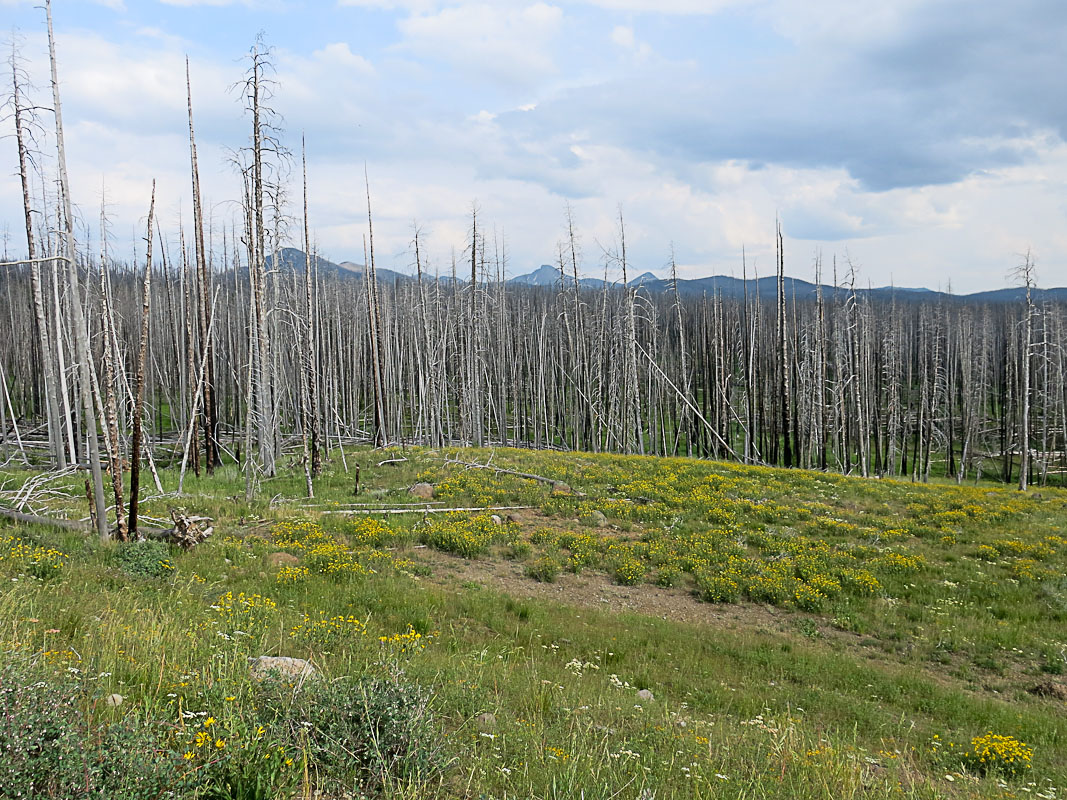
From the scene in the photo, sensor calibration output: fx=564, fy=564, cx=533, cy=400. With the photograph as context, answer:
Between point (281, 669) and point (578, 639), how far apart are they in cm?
451

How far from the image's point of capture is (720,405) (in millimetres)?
35844

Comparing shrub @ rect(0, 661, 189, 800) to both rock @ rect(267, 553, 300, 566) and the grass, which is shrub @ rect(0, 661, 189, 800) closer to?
the grass

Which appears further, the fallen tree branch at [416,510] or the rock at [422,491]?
the rock at [422,491]

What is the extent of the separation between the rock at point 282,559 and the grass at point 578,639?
7cm

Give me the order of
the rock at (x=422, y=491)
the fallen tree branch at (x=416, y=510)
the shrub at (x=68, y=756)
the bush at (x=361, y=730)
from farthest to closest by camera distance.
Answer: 1. the rock at (x=422, y=491)
2. the fallen tree branch at (x=416, y=510)
3. the bush at (x=361, y=730)
4. the shrub at (x=68, y=756)

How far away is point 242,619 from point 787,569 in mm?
9381

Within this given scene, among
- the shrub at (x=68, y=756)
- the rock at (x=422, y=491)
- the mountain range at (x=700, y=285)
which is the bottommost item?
the rock at (x=422, y=491)

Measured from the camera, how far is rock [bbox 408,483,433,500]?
50.9ft

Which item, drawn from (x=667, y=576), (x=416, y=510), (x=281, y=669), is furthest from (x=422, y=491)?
(x=281, y=669)

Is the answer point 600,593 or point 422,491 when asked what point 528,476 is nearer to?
point 422,491

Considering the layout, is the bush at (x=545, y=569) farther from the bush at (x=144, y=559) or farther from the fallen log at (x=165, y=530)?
the bush at (x=144, y=559)

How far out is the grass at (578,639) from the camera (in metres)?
3.47

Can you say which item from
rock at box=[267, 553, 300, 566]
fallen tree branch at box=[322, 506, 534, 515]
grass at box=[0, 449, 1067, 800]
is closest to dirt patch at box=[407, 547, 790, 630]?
grass at box=[0, 449, 1067, 800]

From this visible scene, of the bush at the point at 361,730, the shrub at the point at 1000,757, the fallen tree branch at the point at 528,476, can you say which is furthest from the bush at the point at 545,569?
the bush at the point at 361,730
